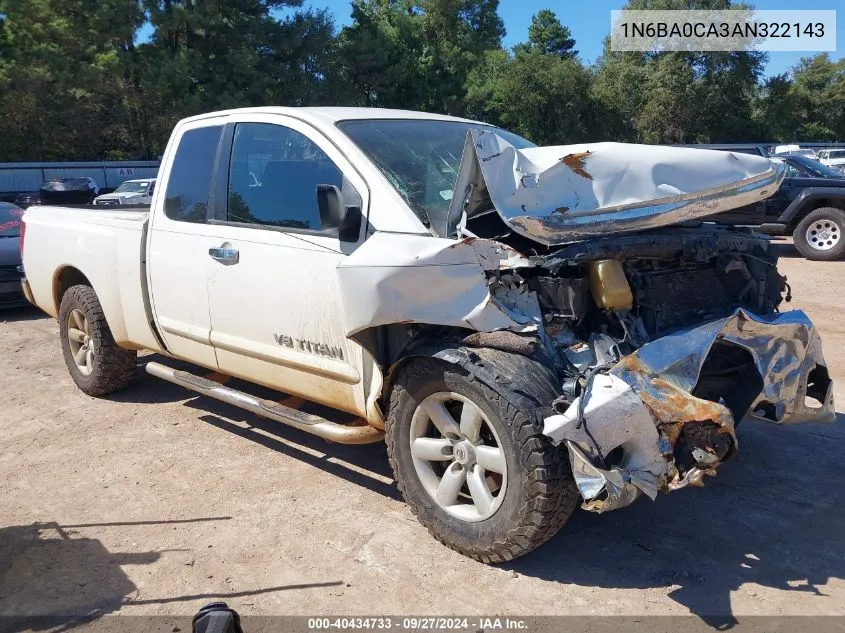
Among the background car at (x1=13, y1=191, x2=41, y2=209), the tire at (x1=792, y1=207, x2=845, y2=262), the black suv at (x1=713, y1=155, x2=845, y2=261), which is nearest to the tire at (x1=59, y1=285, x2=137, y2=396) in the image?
the black suv at (x1=713, y1=155, x2=845, y2=261)

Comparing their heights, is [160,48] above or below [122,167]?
above

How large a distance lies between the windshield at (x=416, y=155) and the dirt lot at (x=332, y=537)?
5.26 feet

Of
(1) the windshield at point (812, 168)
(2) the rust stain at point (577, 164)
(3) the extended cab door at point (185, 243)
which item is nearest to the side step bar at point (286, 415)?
(3) the extended cab door at point (185, 243)

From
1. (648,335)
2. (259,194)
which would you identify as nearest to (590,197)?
(648,335)

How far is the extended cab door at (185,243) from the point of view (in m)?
4.31

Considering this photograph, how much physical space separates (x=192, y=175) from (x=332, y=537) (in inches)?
96.4

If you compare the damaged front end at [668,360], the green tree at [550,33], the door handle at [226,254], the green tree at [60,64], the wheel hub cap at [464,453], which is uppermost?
the green tree at [550,33]

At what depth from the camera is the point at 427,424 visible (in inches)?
132

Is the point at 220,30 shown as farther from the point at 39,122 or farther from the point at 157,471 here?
the point at 157,471

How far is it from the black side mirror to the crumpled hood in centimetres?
48

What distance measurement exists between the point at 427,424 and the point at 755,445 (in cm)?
231

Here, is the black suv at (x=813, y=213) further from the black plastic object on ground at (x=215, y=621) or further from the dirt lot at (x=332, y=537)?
the black plastic object on ground at (x=215, y=621)

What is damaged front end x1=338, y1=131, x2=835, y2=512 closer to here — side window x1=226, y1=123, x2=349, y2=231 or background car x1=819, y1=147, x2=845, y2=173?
side window x1=226, y1=123, x2=349, y2=231

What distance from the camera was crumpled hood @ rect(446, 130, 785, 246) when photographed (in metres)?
3.05
